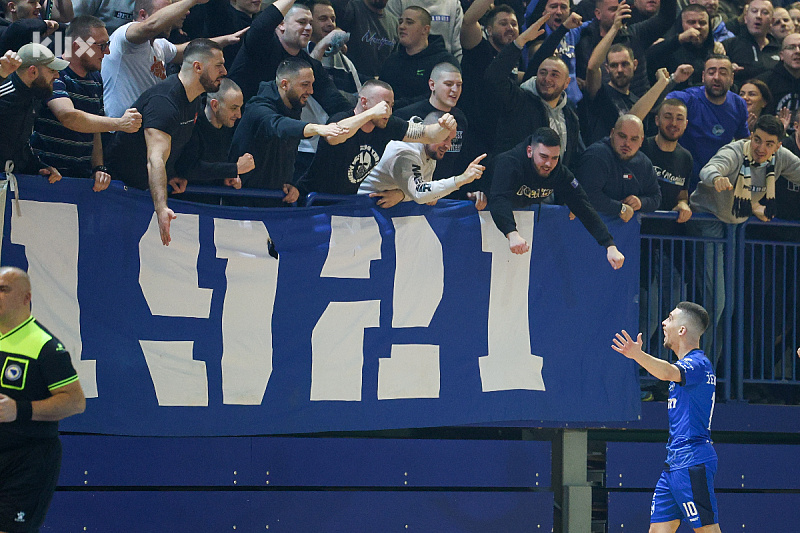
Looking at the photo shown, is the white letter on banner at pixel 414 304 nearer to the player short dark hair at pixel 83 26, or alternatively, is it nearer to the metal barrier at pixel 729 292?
the metal barrier at pixel 729 292

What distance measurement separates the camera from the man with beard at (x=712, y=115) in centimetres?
970

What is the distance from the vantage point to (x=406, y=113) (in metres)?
8.36

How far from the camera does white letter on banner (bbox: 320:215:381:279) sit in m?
8.10

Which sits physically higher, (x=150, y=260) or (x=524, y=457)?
(x=150, y=260)

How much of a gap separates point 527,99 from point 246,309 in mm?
3234

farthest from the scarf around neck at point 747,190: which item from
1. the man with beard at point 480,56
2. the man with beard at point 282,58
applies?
the man with beard at point 282,58

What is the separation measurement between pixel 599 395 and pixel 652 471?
862mm

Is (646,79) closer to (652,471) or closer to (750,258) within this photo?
(750,258)

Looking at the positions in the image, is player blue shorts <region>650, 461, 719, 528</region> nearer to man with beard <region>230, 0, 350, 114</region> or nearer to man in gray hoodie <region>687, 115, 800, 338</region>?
man in gray hoodie <region>687, 115, 800, 338</region>

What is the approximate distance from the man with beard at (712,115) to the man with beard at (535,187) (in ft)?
5.63

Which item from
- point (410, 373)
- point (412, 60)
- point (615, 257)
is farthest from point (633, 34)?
point (410, 373)

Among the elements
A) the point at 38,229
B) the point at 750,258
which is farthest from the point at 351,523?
the point at 750,258

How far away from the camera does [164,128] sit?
7133mm

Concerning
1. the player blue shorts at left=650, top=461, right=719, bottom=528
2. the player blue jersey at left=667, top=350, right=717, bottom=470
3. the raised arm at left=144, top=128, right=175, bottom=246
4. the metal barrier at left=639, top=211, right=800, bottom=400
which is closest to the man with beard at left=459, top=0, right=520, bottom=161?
the metal barrier at left=639, top=211, right=800, bottom=400
